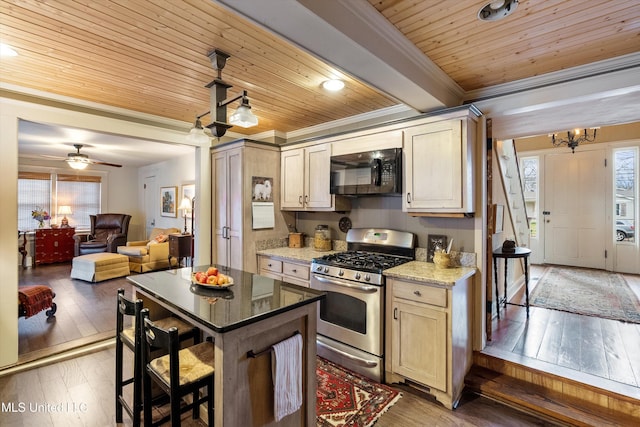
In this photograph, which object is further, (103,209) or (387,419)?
(103,209)

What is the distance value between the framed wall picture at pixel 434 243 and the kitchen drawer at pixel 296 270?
1.21 meters

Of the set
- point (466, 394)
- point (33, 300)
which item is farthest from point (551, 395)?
point (33, 300)

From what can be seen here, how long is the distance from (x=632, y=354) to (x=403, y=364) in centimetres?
199

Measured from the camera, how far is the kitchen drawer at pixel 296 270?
126 inches

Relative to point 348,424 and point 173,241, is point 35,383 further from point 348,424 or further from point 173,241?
point 173,241

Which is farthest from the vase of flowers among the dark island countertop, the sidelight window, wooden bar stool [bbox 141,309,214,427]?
the sidelight window

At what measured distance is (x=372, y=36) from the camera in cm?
174

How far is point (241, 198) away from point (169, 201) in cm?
471

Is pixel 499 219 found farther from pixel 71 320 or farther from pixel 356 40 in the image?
pixel 71 320

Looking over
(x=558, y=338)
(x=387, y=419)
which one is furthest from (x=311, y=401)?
(x=558, y=338)

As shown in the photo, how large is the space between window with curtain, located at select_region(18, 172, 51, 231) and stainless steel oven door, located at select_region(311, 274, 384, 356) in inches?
313

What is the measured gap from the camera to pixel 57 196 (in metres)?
7.65

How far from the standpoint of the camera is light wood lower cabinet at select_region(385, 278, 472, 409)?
7.36 feet

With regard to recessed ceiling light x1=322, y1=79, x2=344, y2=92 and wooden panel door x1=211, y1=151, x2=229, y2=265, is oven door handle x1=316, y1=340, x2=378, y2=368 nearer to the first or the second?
wooden panel door x1=211, y1=151, x2=229, y2=265
